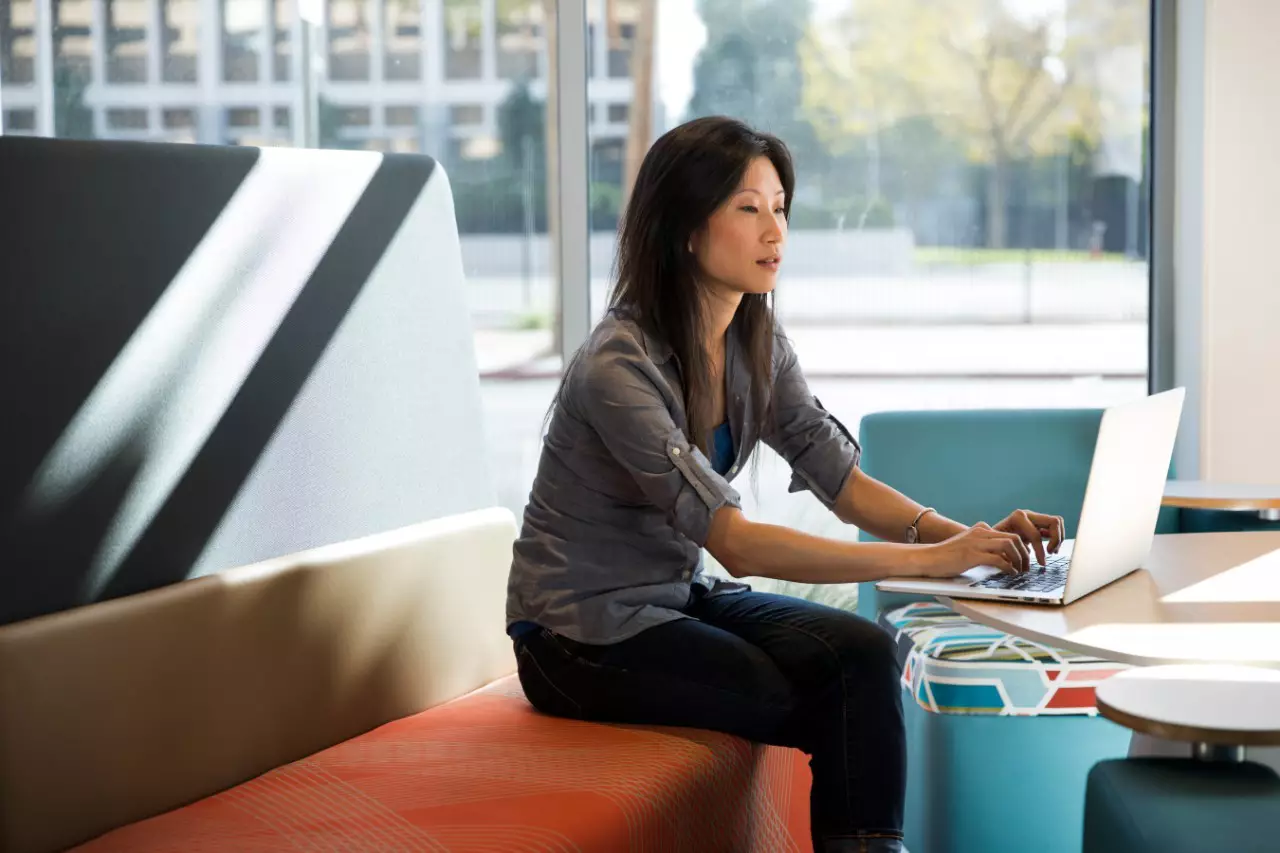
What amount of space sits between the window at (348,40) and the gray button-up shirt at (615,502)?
1970 millimetres

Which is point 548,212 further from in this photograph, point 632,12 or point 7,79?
point 7,79

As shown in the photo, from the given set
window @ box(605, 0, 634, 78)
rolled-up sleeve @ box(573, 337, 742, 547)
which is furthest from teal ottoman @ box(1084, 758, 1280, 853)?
window @ box(605, 0, 634, 78)

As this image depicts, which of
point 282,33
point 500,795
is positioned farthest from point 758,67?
point 500,795

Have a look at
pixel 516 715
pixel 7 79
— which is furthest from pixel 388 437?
pixel 7 79

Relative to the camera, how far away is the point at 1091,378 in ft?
13.6

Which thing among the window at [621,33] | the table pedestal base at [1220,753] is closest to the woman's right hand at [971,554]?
the table pedestal base at [1220,753]

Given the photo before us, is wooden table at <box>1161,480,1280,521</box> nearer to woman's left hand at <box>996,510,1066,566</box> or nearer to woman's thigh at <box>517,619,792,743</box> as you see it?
woman's left hand at <box>996,510,1066,566</box>

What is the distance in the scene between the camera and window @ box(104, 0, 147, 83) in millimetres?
4164

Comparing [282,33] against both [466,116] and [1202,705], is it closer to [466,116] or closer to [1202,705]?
[466,116]

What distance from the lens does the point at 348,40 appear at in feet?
13.5

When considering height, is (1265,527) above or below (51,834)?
above

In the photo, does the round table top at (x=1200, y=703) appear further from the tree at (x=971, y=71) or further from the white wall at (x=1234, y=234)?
the tree at (x=971, y=71)

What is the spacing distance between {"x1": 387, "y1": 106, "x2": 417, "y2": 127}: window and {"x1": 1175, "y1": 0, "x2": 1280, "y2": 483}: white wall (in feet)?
7.01

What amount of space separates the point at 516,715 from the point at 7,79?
273 cm
